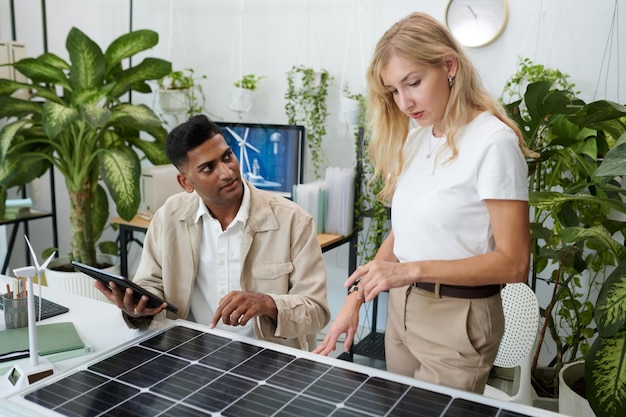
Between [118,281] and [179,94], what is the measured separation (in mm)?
2511

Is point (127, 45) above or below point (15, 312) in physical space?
above

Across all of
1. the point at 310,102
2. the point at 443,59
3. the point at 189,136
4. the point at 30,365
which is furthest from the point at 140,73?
the point at 443,59

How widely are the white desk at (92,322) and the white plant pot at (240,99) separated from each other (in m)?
Result: 1.89

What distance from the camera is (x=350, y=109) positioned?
129 inches

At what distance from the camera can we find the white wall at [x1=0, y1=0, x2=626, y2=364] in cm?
291

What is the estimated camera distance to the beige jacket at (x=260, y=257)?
5.91 ft

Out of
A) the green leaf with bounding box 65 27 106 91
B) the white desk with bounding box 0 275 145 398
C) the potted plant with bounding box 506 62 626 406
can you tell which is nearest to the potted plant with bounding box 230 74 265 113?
the green leaf with bounding box 65 27 106 91

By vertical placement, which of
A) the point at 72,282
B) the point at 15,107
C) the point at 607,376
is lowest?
the point at 72,282

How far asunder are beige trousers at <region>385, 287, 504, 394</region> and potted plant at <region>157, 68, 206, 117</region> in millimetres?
2689

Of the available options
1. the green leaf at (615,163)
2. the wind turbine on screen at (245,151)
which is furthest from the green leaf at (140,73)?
the green leaf at (615,163)

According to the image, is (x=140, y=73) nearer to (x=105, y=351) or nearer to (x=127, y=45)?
(x=127, y=45)

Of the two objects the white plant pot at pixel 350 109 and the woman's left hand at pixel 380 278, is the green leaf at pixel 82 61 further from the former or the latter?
the woman's left hand at pixel 380 278

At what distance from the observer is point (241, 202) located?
6.15 ft

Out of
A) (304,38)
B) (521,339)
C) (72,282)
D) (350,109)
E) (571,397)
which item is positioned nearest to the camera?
(571,397)
